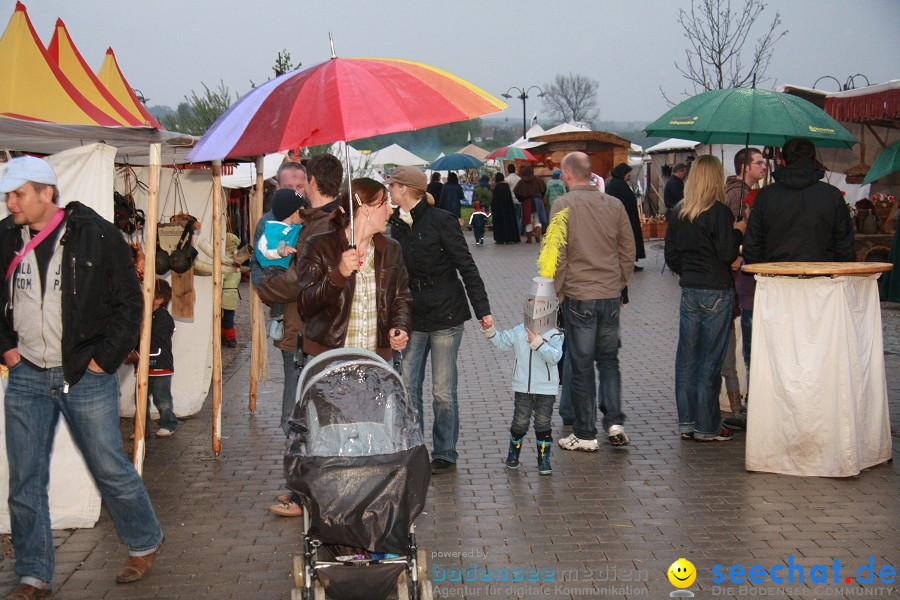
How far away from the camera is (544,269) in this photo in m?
7.33

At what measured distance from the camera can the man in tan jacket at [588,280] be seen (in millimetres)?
7559

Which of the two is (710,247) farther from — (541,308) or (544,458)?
(544,458)

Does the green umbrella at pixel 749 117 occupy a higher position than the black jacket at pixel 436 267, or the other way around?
the green umbrella at pixel 749 117

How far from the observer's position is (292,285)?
6.05 m

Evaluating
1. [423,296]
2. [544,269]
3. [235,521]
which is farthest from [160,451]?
[544,269]

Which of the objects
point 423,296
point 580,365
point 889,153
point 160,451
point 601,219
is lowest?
point 160,451

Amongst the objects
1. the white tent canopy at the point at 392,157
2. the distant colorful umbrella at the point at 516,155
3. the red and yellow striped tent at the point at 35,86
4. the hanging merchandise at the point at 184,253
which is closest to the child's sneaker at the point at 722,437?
the hanging merchandise at the point at 184,253

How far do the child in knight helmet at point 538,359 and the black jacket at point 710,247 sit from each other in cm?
132

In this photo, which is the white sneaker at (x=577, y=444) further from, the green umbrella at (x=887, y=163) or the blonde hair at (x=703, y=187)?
the green umbrella at (x=887, y=163)

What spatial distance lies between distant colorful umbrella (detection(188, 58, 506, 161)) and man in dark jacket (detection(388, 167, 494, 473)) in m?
1.22

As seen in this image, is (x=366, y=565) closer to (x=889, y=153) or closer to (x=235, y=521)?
(x=235, y=521)

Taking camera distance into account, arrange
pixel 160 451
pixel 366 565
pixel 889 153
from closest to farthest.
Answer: pixel 366 565 → pixel 160 451 → pixel 889 153

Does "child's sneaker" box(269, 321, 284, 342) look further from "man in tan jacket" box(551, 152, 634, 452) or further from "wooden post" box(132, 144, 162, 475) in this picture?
"man in tan jacket" box(551, 152, 634, 452)

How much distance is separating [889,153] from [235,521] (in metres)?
8.67
